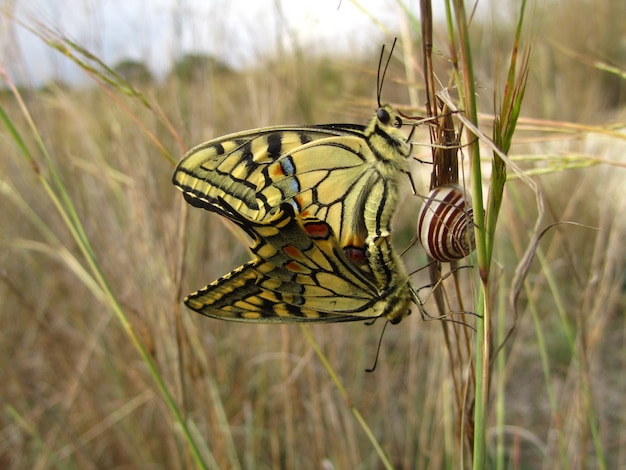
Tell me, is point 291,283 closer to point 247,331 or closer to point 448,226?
point 448,226

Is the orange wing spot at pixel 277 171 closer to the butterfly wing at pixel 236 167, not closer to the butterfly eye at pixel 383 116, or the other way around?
the butterfly wing at pixel 236 167

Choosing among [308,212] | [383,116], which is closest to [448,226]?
[383,116]

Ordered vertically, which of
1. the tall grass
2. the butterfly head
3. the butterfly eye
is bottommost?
the tall grass

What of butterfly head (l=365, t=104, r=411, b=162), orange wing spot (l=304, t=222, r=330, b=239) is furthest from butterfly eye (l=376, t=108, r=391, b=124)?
orange wing spot (l=304, t=222, r=330, b=239)

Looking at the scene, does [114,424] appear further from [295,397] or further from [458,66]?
[458,66]

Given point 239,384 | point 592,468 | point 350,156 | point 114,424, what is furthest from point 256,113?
point 592,468

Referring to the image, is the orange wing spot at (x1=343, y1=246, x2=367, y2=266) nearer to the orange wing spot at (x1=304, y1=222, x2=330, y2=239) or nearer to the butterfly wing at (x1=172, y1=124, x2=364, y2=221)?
the orange wing spot at (x1=304, y1=222, x2=330, y2=239)
